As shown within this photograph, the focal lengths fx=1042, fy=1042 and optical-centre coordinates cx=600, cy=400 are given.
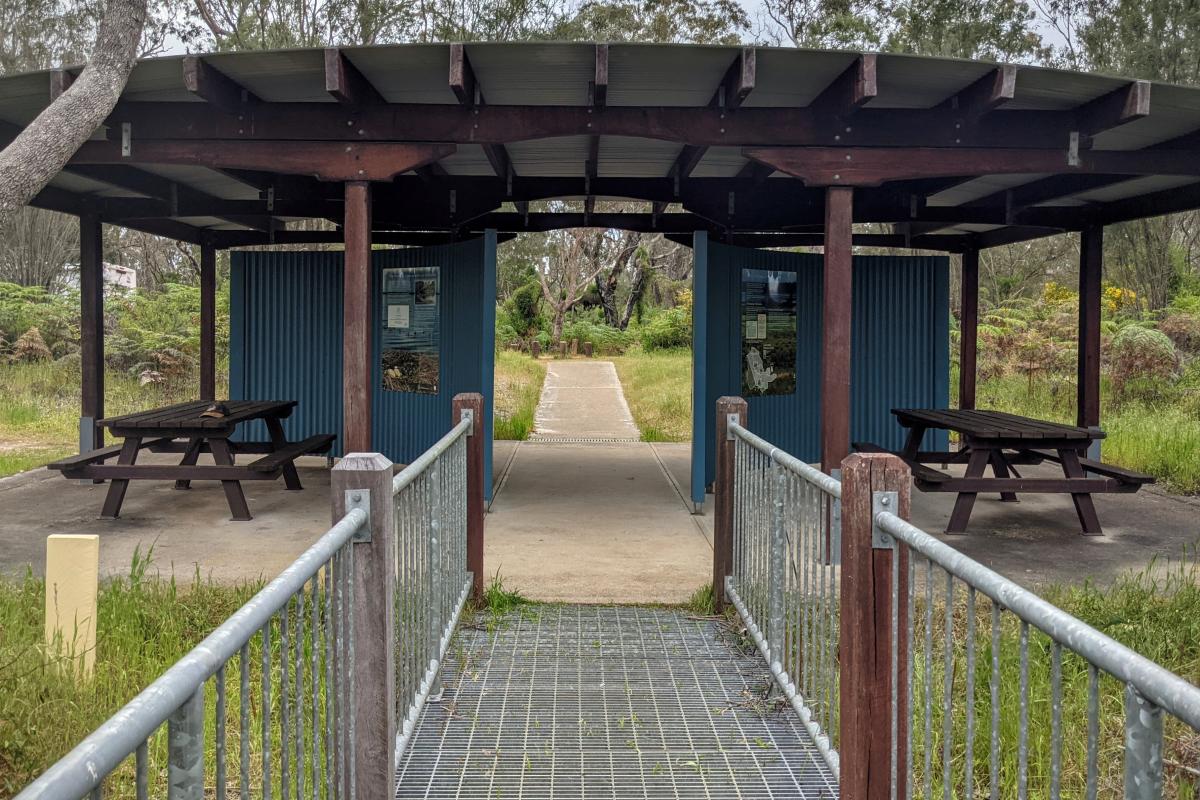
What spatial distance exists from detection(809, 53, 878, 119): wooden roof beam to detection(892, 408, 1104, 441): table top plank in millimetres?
2514

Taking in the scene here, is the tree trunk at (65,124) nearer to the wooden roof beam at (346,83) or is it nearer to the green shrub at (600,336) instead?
the wooden roof beam at (346,83)

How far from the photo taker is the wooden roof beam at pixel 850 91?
20.2 ft

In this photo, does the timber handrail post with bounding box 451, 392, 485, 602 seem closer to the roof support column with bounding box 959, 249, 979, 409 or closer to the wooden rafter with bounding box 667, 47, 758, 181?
the wooden rafter with bounding box 667, 47, 758, 181

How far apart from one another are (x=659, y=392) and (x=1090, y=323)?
11.0m

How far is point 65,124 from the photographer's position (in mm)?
6672

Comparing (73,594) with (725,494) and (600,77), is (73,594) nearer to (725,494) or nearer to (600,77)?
(725,494)

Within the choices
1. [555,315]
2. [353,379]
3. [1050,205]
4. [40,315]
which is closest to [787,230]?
[1050,205]

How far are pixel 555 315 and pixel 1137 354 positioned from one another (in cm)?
2421

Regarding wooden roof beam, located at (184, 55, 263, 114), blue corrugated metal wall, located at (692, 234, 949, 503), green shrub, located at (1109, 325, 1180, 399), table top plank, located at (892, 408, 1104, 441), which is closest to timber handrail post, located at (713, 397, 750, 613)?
table top plank, located at (892, 408, 1104, 441)

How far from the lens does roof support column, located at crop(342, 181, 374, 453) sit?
7070 millimetres

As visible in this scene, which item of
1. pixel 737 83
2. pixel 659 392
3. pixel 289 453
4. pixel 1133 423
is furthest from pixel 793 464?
pixel 659 392

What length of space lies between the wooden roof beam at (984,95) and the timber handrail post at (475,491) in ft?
12.0

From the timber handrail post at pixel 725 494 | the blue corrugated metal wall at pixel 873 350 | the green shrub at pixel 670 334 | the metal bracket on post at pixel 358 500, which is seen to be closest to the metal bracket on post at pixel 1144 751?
the metal bracket on post at pixel 358 500

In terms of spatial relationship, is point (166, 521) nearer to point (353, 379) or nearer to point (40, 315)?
point (353, 379)
